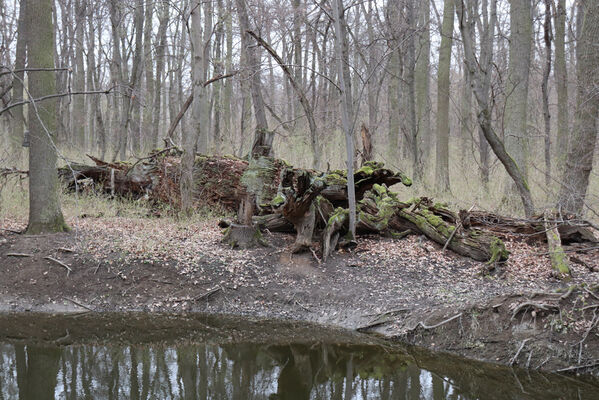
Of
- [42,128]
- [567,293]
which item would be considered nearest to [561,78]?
[567,293]

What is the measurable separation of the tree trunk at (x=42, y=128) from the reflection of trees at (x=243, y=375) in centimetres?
256

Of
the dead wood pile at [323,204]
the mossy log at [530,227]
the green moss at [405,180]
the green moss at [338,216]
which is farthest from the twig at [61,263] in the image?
the mossy log at [530,227]

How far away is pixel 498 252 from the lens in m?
6.59

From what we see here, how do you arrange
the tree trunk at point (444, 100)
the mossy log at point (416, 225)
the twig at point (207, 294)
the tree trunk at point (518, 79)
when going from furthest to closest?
the tree trunk at point (444, 100) < the tree trunk at point (518, 79) < the mossy log at point (416, 225) < the twig at point (207, 294)

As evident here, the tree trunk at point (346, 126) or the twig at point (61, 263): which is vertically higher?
the tree trunk at point (346, 126)

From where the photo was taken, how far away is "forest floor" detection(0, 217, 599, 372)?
16.6 feet

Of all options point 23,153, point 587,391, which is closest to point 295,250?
point 587,391

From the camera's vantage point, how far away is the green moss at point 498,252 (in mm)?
6552

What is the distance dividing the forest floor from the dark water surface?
314 mm

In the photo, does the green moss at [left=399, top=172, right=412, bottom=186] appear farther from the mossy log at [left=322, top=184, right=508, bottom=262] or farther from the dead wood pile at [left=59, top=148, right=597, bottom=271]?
the mossy log at [left=322, top=184, right=508, bottom=262]

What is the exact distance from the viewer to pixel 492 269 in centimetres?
651

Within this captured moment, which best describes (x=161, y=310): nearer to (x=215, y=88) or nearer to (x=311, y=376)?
(x=311, y=376)

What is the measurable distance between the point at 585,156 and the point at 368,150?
3.61 m

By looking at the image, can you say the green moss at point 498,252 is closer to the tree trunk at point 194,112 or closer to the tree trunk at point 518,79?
the tree trunk at point 518,79
